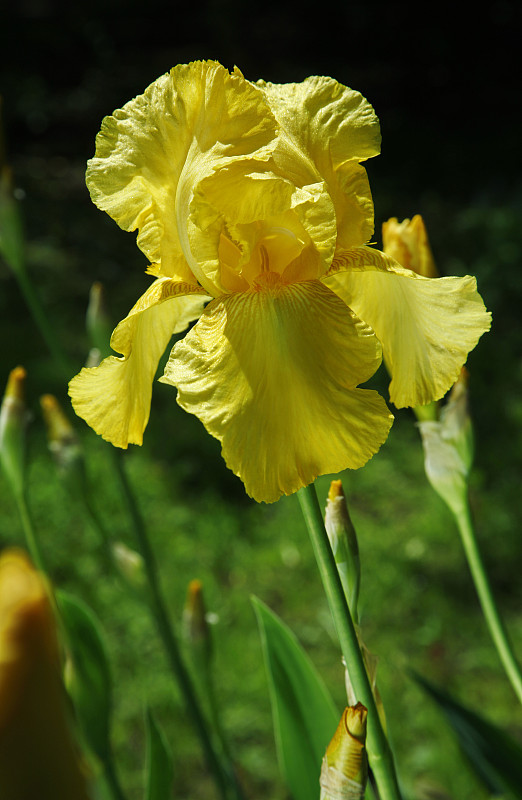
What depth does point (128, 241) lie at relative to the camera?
4.15 meters

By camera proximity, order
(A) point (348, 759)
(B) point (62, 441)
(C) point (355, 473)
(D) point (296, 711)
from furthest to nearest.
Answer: (C) point (355, 473)
(B) point (62, 441)
(D) point (296, 711)
(A) point (348, 759)

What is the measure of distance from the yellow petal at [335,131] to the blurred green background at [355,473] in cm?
66

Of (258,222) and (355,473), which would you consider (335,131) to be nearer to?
(258,222)

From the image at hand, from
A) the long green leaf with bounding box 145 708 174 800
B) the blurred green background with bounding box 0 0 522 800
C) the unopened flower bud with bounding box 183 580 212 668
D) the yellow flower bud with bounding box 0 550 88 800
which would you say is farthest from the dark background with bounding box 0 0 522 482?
the yellow flower bud with bounding box 0 550 88 800

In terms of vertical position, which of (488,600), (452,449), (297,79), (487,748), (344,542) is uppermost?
(344,542)

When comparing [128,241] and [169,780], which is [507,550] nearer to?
[169,780]

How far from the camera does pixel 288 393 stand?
60 cm

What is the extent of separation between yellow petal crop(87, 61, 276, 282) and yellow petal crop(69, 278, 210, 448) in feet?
0.14

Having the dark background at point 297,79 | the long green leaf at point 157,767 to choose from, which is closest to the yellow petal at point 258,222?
the long green leaf at point 157,767

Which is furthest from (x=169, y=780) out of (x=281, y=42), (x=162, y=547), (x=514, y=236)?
(x=281, y=42)

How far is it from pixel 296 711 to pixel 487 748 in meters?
0.27

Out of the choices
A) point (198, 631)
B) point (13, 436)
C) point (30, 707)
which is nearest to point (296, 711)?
point (198, 631)

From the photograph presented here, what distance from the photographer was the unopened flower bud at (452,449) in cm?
94

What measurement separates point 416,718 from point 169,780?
1053 millimetres
